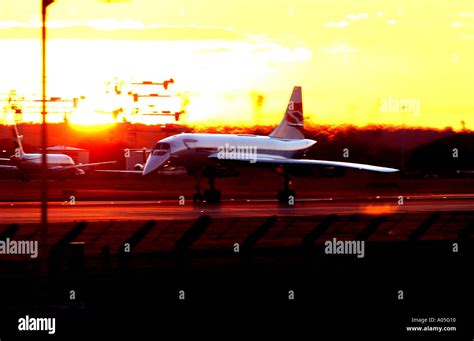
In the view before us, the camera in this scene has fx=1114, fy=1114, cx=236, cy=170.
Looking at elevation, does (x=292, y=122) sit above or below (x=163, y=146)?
above

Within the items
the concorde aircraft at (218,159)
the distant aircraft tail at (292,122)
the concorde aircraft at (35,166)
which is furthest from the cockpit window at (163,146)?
the concorde aircraft at (35,166)

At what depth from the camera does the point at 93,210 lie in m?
45.6

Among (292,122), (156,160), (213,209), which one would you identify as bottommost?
(213,209)

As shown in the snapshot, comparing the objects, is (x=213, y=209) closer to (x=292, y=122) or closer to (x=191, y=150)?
(x=191, y=150)

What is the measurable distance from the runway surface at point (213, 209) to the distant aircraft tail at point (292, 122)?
10966mm

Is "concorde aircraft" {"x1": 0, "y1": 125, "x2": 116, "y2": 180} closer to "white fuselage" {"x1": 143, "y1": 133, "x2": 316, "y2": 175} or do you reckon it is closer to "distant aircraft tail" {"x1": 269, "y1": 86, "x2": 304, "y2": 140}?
"distant aircraft tail" {"x1": 269, "y1": 86, "x2": 304, "y2": 140}

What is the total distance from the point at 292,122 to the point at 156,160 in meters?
15.2

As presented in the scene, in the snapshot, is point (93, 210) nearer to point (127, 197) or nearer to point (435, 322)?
point (127, 197)

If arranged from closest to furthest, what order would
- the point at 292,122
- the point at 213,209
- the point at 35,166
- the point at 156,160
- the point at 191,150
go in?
1. the point at 213,209
2. the point at 191,150
3. the point at 156,160
4. the point at 292,122
5. the point at 35,166

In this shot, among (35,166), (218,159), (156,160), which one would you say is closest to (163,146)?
(156,160)

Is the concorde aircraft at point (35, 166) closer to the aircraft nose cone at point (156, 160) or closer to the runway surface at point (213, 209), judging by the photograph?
the aircraft nose cone at point (156, 160)

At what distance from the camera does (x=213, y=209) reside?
4684cm

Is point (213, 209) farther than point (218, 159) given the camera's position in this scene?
No

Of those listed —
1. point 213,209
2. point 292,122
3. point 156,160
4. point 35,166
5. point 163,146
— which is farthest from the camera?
point 35,166
